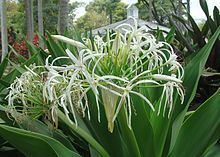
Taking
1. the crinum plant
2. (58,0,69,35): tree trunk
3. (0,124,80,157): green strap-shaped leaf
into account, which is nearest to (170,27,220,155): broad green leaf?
the crinum plant

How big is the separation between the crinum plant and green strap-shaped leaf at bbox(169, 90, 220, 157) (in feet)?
0.04

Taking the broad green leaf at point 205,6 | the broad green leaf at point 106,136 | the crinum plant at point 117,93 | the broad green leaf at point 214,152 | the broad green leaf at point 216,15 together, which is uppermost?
the broad green leaf at point 205,6

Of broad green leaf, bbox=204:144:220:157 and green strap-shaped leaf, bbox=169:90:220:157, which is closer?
green strap-shaped leaf, bbox=169:90:220:157

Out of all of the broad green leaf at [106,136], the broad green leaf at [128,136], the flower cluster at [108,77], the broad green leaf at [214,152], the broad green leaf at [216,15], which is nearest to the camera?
the flower cluster at [108,77]

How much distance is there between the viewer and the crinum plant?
1.13 meters

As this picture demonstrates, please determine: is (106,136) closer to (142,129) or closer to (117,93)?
(142,129)

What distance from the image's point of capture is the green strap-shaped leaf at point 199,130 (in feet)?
4.27

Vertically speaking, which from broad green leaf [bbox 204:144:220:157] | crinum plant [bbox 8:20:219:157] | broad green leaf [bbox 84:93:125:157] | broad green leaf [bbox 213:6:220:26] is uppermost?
broad green leaf [bbox 213:6:220:26]

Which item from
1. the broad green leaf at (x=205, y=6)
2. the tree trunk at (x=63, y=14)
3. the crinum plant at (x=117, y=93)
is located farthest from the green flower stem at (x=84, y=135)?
the tree trunk at (x=63, y=14)

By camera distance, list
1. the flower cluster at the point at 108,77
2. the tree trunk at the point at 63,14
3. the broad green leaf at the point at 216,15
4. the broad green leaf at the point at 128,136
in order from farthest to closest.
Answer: the tree trunk at the point at 63,14
the broad green leaf at the point at 216,15
the broad green leaf at the point at 128,136
the flower cluster at the point at 108,77

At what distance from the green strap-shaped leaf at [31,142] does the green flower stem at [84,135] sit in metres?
0.06

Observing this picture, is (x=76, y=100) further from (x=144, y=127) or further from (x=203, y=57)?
(x=203, y=57)

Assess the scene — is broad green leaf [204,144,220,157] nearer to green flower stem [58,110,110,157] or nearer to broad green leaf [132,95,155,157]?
broad green leaf [132,95,155,157]

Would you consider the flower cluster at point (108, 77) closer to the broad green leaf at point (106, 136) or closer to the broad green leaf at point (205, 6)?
the broad green leaf at point (106, 136)
